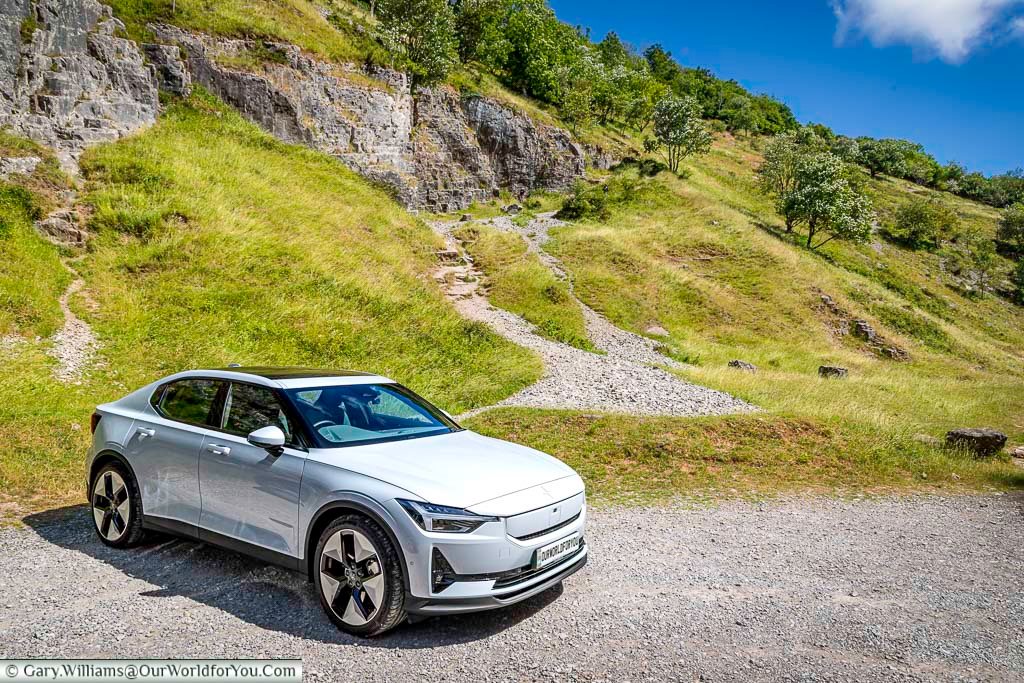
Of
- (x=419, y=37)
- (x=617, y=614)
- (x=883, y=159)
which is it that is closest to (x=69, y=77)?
(x=617, y=614)

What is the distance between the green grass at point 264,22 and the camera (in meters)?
28.9

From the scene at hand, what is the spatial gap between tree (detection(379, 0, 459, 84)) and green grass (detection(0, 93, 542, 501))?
775 inches

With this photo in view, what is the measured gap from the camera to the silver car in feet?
13.6

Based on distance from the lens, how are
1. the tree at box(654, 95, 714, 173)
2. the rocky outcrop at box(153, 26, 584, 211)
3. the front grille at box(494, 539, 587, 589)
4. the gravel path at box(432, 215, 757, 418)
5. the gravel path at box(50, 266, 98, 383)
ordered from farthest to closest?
the tree at box(654, 95, 714, 173) → the rocky outcrop at box(153, 26, 584, 211) → the gravel path at box(432, 215, 757, 418) → the gravel path at box(50, 266, 98, 383) → the front grille at box(494, 539, 587, 589)

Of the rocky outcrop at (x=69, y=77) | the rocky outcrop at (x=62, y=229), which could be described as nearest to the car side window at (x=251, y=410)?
the rocky outcrop at (x=62, y=229)

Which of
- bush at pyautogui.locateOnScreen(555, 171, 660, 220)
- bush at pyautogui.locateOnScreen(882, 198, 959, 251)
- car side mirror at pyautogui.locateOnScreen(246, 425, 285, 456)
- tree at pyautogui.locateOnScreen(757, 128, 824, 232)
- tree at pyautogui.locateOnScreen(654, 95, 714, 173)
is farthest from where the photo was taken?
tree at pyautogui.locateOnScreen(757, 128, 824, 232)

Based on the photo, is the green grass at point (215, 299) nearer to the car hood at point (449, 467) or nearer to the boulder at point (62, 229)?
the boulder at point (62, 229)

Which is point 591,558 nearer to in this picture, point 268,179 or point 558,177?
point 268,179

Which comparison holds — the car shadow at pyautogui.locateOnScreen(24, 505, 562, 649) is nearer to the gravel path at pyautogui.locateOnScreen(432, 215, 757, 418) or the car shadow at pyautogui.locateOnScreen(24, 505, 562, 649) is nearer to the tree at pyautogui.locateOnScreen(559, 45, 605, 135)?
the gravel path at pyautogui.locateOnScreen(432, 215, 757, 418)

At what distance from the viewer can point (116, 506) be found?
5.91m

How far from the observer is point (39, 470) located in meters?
8.23

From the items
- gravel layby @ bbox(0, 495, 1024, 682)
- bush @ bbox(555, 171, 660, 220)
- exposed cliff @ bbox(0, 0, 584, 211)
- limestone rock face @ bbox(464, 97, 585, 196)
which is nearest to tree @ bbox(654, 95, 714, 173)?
bush @ bbox(555, 171, 660, 220)

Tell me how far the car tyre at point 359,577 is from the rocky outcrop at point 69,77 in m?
21.4

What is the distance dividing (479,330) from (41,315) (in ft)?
37.4
